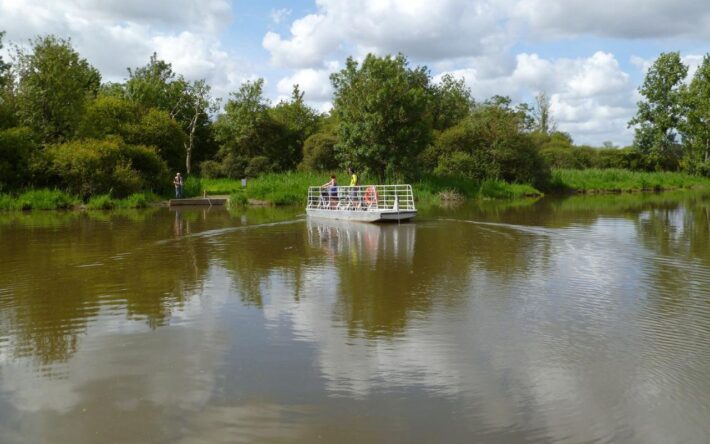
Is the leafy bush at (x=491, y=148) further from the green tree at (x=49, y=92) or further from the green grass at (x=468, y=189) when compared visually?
the green tree at (x=49, y=92)

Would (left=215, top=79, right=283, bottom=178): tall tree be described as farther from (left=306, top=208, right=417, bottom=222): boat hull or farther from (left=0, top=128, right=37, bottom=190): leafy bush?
(left=306, top=208, right=417, bottom=222): boat hull

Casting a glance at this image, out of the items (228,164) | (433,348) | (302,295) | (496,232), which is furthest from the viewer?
(228,164)

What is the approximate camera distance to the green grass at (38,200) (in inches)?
1224

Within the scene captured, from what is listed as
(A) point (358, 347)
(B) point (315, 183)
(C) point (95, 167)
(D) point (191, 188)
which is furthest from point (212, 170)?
(A) point (358, 347)

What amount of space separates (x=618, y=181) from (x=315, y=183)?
3208 cm

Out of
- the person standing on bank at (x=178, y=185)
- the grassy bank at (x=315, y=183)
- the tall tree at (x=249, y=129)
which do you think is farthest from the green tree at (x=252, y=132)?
the person standing on bank at (x=178, y=185)

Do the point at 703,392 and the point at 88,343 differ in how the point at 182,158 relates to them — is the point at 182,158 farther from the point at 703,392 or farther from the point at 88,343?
the point at 703,392

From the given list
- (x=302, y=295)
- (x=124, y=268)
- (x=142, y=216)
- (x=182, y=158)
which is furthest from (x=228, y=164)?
(x=302, y=295)

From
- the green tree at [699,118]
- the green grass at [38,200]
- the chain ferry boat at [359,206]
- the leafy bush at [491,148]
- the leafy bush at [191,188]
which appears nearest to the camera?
the chain ferry boat at [359,206]

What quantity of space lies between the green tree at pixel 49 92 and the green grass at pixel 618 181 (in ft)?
122

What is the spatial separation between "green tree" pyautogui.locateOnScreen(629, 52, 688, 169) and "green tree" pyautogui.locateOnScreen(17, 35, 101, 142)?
56635 mm

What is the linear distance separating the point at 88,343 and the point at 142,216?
21558mm

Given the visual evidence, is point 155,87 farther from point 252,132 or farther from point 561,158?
point 561,158

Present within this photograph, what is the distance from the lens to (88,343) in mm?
6836
